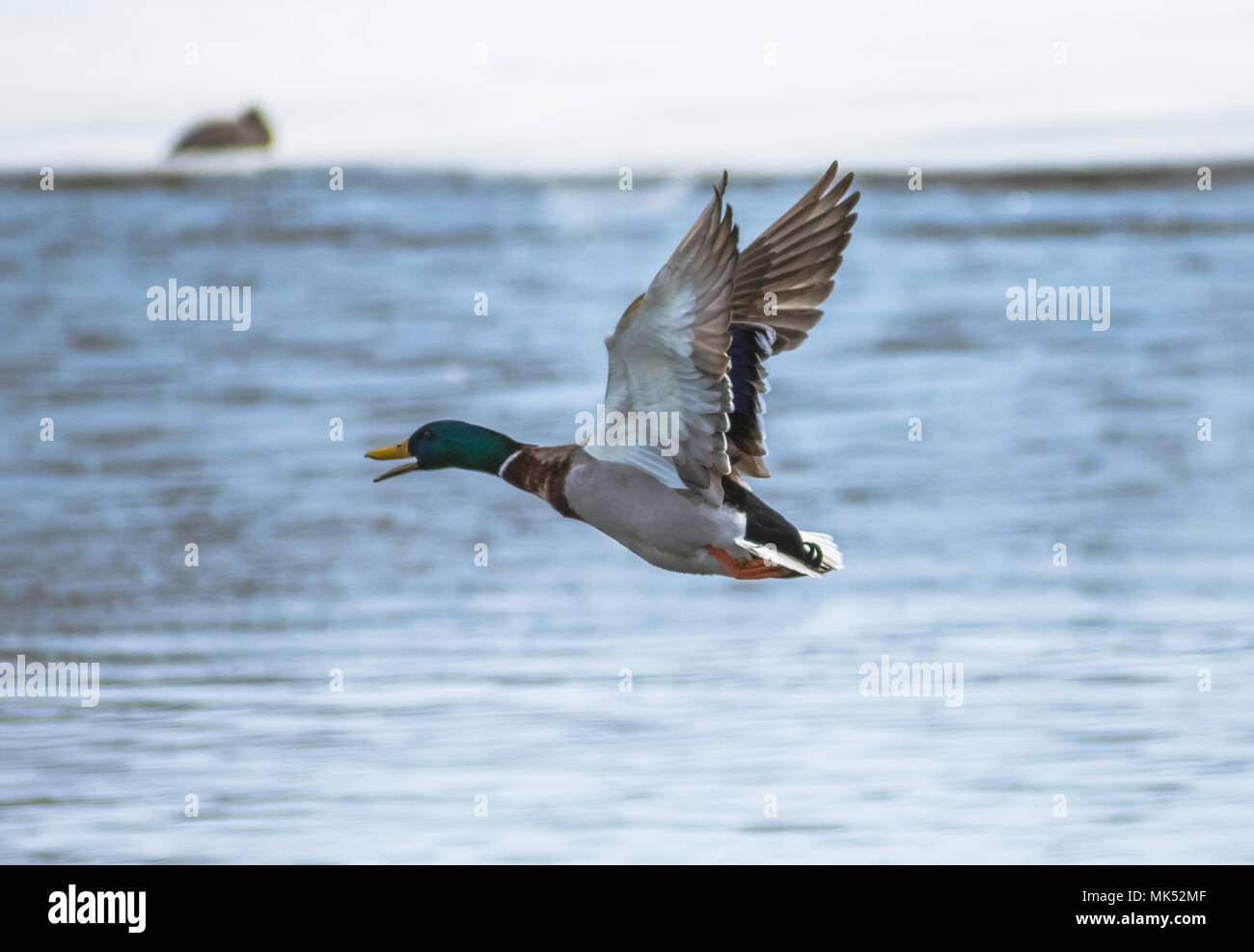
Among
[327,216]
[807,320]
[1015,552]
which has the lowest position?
[1015,552]

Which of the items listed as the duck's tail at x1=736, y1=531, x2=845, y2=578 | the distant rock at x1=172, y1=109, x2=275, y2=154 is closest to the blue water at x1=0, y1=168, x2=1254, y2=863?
the duck's tail at x1=736, y1=531, x2=845, y2=578

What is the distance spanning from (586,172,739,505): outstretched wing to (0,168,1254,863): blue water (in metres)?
1.44

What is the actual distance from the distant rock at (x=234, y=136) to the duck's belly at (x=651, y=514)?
21.4 m

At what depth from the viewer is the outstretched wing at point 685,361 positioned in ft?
17.9

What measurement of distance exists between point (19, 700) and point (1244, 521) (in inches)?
257

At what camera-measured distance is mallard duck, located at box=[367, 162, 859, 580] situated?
5527mm

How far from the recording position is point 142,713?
8.06 m

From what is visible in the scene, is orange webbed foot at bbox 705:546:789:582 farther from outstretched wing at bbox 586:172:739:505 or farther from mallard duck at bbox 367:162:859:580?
outstretched wing at bbox 586:172:739:505

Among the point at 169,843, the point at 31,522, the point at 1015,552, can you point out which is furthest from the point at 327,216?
the point at 169,843

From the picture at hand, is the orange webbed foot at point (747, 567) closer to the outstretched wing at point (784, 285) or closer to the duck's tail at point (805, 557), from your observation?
the duck's tail at point (805, 557)

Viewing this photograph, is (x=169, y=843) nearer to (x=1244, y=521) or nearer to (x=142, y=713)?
(x=142, y=713)

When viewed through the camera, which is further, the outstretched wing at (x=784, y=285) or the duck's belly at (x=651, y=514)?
the outstretched wing at (x=784, y=285)

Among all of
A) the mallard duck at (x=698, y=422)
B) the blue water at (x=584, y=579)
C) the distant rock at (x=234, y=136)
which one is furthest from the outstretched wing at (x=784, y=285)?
the distant rock at (x=234, y=136)

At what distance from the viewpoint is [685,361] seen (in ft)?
18.4
